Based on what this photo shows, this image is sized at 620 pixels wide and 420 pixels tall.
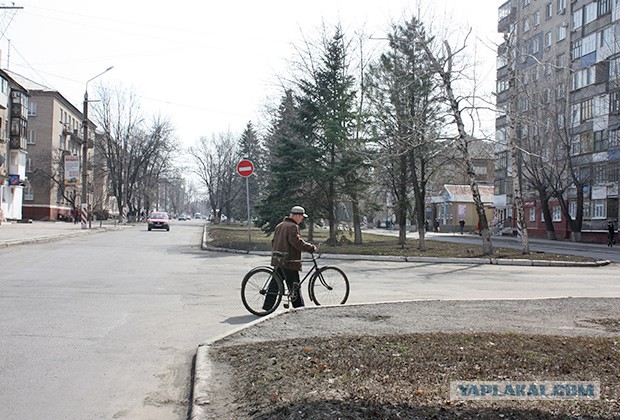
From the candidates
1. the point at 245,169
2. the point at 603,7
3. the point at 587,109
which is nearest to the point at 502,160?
the point at 587,109

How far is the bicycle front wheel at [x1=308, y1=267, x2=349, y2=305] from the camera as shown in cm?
980

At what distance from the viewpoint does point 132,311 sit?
904 cm

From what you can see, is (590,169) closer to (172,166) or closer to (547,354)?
(547,354)

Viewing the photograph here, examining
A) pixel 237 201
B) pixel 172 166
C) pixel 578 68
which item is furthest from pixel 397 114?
pixel 237 201

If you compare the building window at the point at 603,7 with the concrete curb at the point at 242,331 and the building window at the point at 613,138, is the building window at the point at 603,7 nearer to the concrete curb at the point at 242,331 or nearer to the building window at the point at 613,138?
the building window at the point at 613,138

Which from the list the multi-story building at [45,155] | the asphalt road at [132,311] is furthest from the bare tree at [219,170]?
the asphalt road at [132,311]

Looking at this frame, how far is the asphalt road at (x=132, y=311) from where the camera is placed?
5137mm

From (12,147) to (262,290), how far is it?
5007 cm

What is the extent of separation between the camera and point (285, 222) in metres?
9.17

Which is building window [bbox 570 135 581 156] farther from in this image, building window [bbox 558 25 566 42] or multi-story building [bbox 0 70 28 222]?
multi-story building [bbox 0 70 28 222]

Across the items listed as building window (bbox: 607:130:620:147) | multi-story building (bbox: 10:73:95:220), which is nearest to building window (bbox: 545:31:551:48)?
building window (bbox: 607:130:620:147)

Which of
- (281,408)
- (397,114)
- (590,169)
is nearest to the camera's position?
(281,408)

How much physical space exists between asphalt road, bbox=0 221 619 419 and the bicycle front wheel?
30.4 inches

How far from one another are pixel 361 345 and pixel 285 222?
335 centimetres
